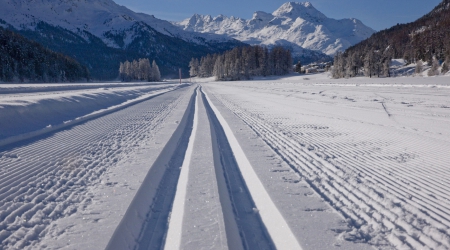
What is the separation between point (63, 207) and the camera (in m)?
3.45

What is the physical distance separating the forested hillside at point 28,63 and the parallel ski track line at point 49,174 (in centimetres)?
6460

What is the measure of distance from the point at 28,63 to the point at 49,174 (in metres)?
77.3

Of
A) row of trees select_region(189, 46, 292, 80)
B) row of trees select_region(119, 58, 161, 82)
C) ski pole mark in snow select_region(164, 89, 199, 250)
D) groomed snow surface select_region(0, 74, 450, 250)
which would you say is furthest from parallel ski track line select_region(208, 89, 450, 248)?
row of trees select_region(119, 58, 161, 82)

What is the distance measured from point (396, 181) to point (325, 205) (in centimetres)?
148

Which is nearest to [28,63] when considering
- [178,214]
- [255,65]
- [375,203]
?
[255,65]

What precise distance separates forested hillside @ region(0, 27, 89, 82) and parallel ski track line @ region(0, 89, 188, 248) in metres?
64.6

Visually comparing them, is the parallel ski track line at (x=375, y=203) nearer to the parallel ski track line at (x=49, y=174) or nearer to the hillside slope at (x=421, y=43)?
the parallel ski track line at (x=49, y=174)

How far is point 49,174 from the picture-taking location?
4539 mm

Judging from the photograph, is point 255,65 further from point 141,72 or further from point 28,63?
point 28,63

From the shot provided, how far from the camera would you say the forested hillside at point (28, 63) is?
5991 cm

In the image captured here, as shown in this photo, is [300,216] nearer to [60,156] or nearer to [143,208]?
[143,208]

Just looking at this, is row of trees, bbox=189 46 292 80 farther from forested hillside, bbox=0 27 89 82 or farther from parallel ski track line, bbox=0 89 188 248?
parallel ski track line, bbox=0 89 188 248

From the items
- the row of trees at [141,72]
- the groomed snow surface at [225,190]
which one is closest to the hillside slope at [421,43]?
the groomed snow surface at [225,190]

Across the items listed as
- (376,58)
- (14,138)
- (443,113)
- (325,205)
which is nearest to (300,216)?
(325,205)
